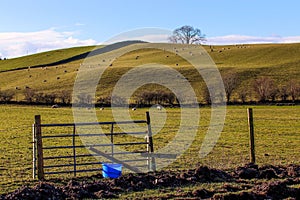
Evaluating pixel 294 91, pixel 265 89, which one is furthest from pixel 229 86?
pixel 294 91

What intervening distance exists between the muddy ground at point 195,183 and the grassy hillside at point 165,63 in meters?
49.6

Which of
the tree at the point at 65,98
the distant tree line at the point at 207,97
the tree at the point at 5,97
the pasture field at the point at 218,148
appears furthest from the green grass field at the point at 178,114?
the tree at the point at 65,98

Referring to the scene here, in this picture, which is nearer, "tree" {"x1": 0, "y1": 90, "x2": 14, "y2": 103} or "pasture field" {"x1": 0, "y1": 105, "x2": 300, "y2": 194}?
"pasture field" {"x1": 0, "y1": 105, "x2": 300, "y2": 194}

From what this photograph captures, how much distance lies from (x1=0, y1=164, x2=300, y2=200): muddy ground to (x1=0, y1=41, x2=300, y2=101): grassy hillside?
49628 mm

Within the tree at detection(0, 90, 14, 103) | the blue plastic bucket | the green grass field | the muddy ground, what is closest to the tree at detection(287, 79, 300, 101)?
the green grass field

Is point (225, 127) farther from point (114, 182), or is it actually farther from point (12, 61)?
point (12, 61)

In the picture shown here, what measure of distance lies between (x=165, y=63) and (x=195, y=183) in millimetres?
78607

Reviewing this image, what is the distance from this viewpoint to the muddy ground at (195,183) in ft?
34.2

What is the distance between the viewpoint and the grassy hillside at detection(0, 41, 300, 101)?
2827 inches

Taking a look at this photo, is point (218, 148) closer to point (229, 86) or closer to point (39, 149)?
point (39, 149)

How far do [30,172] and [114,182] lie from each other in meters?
4.46

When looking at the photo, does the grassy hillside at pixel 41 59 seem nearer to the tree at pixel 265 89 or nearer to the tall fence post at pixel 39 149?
the tree at pixel 265 89

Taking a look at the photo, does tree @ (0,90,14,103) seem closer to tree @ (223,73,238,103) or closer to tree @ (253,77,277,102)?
tree @ (223,73,238,103)

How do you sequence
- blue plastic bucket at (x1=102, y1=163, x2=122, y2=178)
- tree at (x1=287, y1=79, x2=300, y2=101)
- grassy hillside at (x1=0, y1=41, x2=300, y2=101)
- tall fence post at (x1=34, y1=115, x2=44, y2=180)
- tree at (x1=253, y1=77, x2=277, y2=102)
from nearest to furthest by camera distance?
blue plastic bucket at (x1=102, y1=163, x2=122, y2=178) < tall fence post at (x1=34, y1=115, x2=44, y2=180) < tree at (x1=287, y1=79, x2=300, y2=101) < tree at (x1=253, y1=77, x2=277, y2=102) < grassy hillside at (x1=0, y1=41, x2=300, y2=101)
